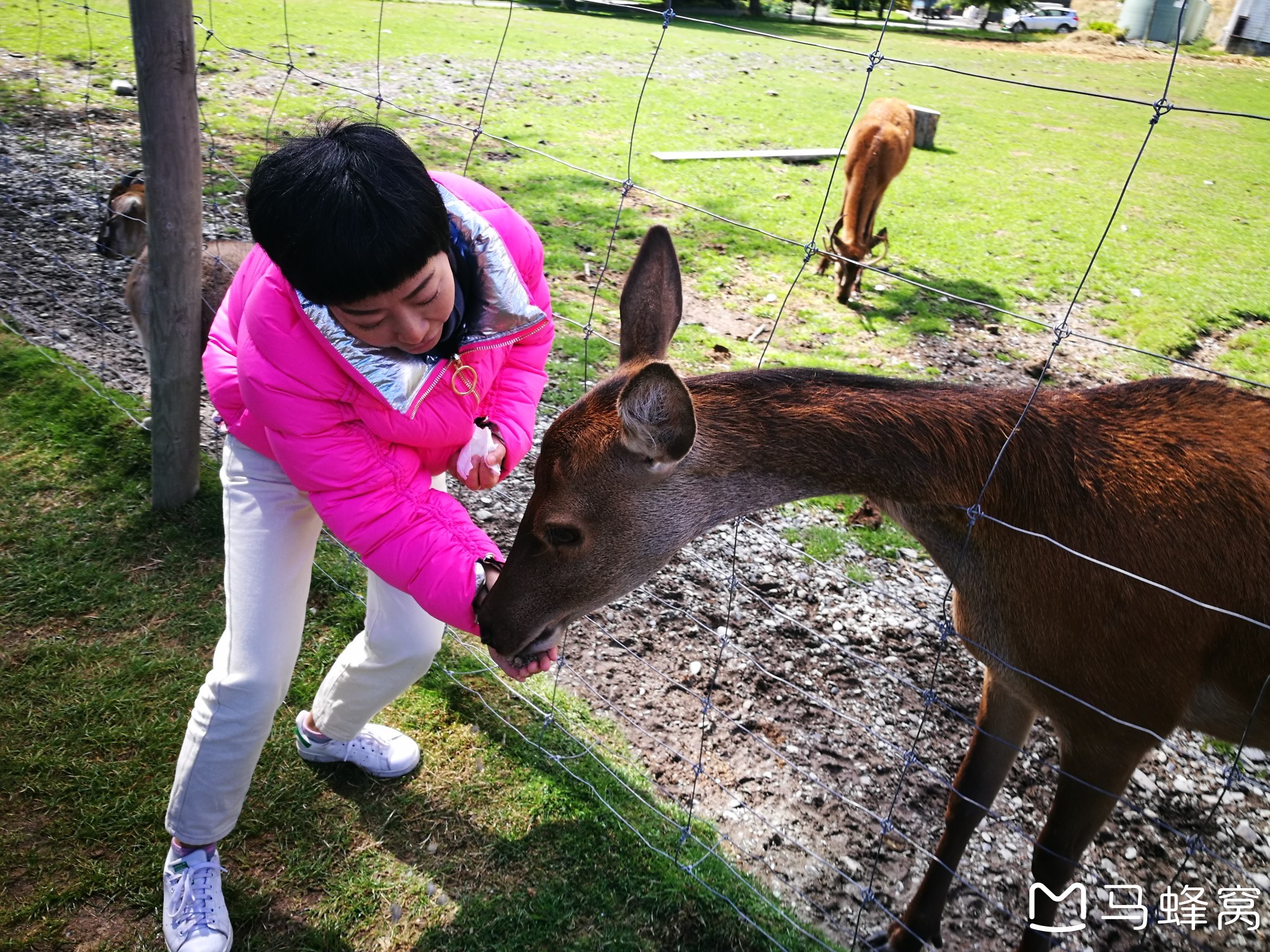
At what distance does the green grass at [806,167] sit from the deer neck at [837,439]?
3.74 metres

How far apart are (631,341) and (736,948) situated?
1.91 metres

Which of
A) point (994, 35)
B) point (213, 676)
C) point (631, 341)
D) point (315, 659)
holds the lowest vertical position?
point (315, 659)

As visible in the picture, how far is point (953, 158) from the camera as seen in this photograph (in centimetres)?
1362

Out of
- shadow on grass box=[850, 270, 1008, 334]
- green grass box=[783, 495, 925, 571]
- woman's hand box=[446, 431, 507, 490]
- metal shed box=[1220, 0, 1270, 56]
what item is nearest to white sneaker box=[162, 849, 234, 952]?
woman's hand box=[446, 431, 507, 490]

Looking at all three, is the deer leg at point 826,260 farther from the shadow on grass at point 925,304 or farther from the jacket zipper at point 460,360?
the jacket zipper at point 460,360

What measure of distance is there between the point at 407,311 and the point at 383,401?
31cm

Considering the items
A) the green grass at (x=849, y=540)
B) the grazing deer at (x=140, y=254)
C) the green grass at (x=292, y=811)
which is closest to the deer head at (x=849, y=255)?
the green grass at (x=849, y=540)

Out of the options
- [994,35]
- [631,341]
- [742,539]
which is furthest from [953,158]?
[994,35]

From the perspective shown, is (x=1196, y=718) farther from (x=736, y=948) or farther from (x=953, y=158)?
(x=953, y=158)

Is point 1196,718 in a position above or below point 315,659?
above

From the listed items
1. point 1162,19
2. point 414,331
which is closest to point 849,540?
point 414,331

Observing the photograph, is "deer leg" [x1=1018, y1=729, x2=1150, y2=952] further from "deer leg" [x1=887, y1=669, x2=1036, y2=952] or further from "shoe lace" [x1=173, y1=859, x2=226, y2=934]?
"shoe lace" [x1=173, y1=859, x2=226, y2=934]

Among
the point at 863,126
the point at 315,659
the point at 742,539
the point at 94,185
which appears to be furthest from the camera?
the point at 863,126

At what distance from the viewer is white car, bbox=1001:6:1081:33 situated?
35281mm
